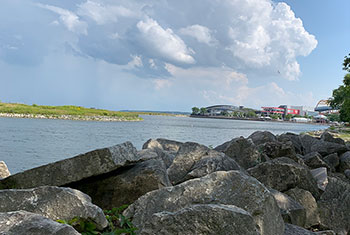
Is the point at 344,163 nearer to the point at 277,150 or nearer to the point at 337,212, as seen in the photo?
the point at 277,150

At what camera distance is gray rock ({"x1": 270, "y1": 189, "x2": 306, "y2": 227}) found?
4.48m

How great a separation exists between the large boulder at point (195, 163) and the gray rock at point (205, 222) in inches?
110

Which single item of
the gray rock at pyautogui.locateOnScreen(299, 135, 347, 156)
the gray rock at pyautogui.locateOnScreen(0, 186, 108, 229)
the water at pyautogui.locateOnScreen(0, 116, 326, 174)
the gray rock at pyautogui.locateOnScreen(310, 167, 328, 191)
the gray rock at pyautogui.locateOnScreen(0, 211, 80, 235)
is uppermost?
the gray rock at pyautogui.locateOnScreen(0, 211, 80, 235)

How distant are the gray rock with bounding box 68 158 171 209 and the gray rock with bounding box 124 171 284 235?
0.91 m

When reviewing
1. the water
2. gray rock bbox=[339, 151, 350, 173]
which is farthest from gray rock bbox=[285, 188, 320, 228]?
the water

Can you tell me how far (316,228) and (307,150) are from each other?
8.73m

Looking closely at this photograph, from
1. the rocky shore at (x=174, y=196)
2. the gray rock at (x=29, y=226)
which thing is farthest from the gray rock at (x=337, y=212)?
the gray rock at (x=29, y=226)

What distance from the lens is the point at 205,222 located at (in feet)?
8.05

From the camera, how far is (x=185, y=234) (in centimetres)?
244

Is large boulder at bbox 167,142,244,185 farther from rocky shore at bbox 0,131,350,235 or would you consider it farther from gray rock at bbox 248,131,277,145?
gray rock at bbox 248,131,277,145

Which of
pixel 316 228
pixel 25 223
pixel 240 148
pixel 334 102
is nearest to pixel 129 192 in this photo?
pixel 25 223

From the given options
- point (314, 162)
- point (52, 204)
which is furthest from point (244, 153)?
point (52, 204)

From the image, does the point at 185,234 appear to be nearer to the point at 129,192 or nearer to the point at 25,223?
the point at 25,223

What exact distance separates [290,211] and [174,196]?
2022mm
